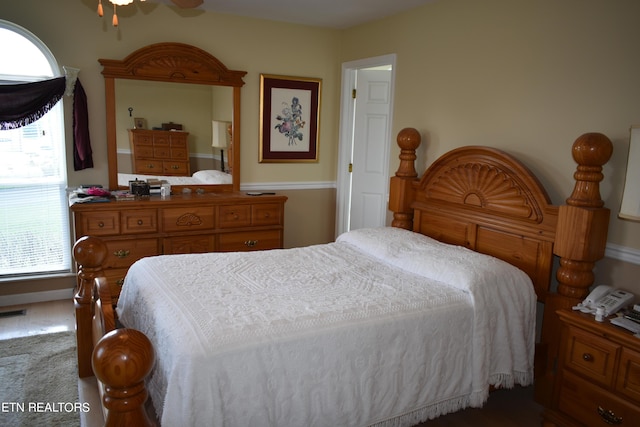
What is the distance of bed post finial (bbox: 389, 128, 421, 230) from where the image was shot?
3.68 m

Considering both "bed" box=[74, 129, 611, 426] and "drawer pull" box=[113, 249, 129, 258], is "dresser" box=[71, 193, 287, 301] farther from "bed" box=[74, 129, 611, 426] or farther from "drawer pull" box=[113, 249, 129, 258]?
"bed" box=[74, 129, 611, 426]

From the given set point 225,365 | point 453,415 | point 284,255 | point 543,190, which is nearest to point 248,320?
point 225,365

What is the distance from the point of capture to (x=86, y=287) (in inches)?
98.0

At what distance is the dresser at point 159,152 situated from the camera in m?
4.12

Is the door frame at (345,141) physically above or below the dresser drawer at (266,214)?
above

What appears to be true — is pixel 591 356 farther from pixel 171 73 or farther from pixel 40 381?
pixel 171 73

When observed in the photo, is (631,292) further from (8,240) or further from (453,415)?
(8,240)

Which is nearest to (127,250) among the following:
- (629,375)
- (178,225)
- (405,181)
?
(178,225)

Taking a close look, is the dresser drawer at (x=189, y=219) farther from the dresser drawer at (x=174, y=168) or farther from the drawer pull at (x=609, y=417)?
the drawer pull at (x=609, y=417)

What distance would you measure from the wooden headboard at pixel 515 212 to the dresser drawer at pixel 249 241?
118 cm

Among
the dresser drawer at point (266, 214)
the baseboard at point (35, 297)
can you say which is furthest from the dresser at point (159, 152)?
the baseboard at point (35, 297)

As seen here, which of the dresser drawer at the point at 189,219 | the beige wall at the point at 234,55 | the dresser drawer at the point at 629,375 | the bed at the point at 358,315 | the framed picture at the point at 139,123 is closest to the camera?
the bed at the point at 358,315

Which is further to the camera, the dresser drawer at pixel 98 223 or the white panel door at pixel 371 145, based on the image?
the white panel door at pixel 371 145

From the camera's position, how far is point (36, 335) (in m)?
3.36
